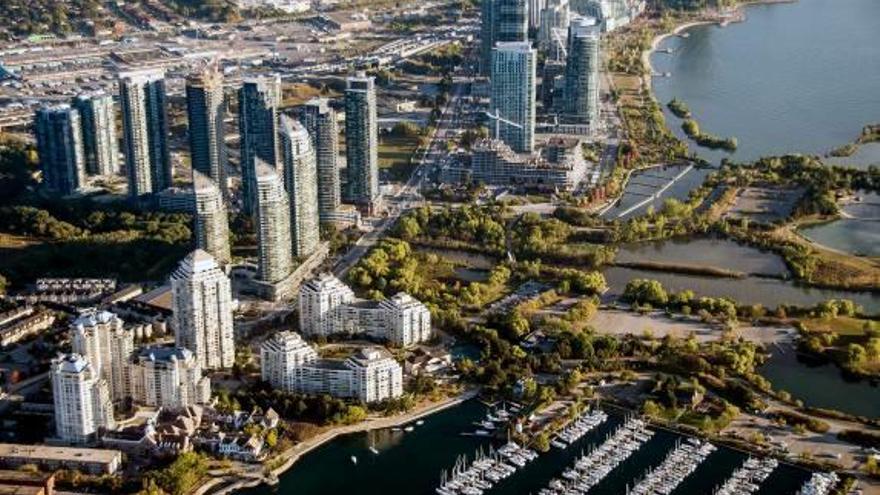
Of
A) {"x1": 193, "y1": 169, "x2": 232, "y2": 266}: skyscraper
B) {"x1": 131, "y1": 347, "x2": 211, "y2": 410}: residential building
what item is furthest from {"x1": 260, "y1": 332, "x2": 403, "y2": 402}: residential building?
{"x1": 193, "y1": 169, "x2": 232, "y2": 266}: skyscraper

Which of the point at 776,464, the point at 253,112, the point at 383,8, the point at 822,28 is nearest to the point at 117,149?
the point at 253,112

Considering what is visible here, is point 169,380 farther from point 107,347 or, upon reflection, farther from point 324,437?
point 324,437

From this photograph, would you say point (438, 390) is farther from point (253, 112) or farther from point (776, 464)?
point (253, 112)

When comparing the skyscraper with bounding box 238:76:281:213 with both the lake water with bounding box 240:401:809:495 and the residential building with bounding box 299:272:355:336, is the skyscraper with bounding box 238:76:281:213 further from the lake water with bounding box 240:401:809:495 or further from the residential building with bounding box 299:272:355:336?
the lake water with bounding box 240:401:809:495

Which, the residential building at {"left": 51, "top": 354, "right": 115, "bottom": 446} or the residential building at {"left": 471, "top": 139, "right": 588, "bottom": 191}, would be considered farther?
the residential building at {"left": 471, "top": 139, "right": 588, "bottom": 191}

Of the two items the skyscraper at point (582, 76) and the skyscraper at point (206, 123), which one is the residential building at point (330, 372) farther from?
the skyscraper at point (582, 76)

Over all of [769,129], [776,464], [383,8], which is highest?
[383,8]
